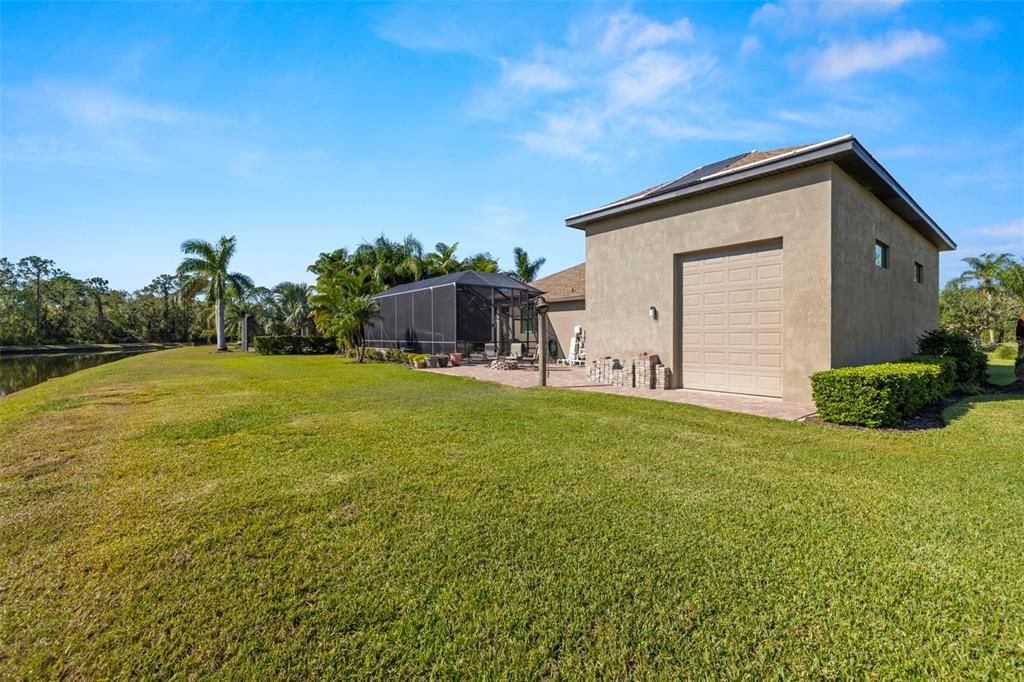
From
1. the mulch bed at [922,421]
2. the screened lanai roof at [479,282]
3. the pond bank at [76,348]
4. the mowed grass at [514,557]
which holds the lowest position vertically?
the mowed grass at [514,557]

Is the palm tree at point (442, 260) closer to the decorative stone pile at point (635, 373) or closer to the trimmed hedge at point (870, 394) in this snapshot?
the decorative stone pile at point (635, 373)

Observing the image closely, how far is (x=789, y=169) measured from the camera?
8.38 m

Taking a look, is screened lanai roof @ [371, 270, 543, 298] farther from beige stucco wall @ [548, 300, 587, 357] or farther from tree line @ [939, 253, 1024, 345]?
tree line @ [939, 253, 1024, 345]

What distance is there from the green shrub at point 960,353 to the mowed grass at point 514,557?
705cm

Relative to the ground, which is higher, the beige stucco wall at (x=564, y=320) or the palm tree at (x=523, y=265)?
the palm tree at (x=523, y=265)

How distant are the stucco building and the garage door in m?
0.02

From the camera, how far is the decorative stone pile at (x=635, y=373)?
1034 centimetres

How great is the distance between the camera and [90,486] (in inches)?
168

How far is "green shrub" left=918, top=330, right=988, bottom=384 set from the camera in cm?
1097

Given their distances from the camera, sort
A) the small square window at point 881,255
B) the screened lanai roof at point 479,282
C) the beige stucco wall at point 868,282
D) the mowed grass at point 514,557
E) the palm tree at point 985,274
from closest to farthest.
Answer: the mowed grass at point 514,557 < the beige stucco wall at point 868,282 < the small square window at point 881,255 < the screened lanai roof at point 479,282 < the palm tree at point 985,274

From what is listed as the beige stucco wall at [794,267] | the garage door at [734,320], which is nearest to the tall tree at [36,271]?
the beige stucco wall at [794,267]

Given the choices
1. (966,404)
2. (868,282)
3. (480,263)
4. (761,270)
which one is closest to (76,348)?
(480,263)

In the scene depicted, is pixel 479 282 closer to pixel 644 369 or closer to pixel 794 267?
pixel 644 369

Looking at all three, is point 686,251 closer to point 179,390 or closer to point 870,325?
point 870,325
